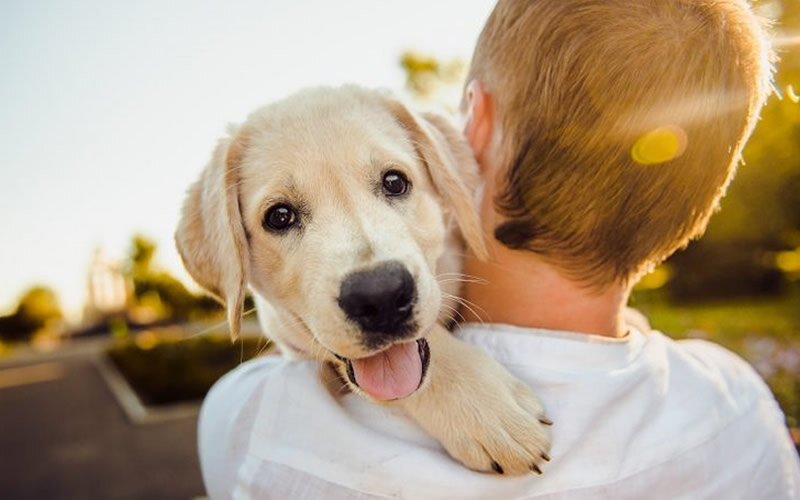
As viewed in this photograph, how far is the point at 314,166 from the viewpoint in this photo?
2783mm

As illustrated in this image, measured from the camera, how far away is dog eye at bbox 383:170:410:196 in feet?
9.35

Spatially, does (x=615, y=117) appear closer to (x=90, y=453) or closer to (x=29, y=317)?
(x=90, y=453)

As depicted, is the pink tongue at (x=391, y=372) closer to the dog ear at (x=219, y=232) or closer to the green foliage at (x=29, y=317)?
the dog ear at (x=219, y=232)

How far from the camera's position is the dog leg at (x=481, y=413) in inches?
79.9

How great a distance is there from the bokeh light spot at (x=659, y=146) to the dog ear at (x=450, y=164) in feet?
2.14

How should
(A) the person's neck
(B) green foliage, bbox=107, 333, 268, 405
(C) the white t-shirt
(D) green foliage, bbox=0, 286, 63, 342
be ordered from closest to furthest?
(C) the white t-shirt, (A) the person's neck, (B) green foliage, bbox=107, 333, 268, 405, (D) green foliage, bbox=0, 286, 63, 342

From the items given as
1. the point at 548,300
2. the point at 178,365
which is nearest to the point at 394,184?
the point at 548,300

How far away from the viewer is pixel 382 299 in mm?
2297

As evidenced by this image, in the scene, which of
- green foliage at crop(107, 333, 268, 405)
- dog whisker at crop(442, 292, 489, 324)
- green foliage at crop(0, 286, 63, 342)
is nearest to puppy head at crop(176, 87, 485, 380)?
dog whisker at crop(442, 292, 489, 324)

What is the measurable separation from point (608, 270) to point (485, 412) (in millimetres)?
701

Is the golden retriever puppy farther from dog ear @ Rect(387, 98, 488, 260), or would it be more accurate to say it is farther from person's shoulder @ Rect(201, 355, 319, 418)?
person's shoulder @ Rect(201, 355, 319, 418)

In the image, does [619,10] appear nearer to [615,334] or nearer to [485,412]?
[615,334]

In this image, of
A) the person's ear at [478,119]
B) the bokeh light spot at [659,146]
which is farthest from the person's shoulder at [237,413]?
the bokeh light spot at [659,146]

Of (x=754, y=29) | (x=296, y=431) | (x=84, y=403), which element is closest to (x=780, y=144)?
(x=754, y=29)
